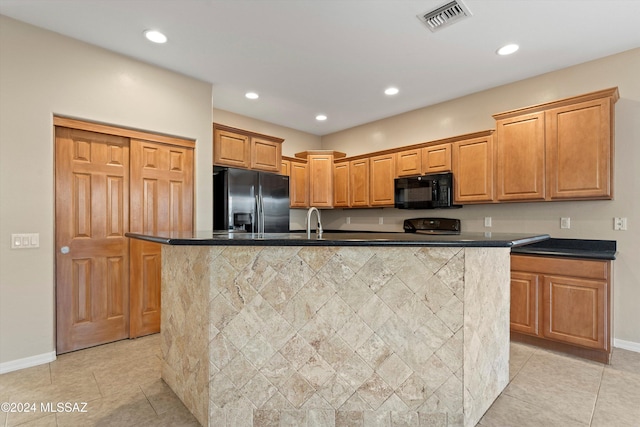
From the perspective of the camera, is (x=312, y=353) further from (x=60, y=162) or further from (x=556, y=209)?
(x=556, y=209)

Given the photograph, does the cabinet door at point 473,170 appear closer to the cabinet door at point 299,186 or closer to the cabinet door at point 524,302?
the cabinet door at point 524,302

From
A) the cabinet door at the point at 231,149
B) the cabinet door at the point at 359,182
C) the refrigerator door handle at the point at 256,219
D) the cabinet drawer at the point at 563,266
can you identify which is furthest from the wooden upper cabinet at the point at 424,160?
the cabinet door at the point at 231,149

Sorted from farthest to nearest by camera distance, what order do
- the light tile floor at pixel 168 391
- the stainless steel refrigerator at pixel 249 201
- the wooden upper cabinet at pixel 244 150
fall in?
the wooden upper cabinet at pixel 244 150
the stainless steel refrigerator at pixel 249 201
the light tile floor at pixel 168 391

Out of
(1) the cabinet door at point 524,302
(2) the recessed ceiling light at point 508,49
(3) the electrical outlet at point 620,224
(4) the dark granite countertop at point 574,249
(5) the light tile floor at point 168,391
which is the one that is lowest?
(5) the light tile floor at point 168,391

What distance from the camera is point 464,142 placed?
12.8 ft

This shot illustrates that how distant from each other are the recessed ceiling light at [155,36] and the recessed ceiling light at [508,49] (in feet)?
9.92

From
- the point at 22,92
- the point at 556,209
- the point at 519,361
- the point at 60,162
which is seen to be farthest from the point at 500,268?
the point at 22,92

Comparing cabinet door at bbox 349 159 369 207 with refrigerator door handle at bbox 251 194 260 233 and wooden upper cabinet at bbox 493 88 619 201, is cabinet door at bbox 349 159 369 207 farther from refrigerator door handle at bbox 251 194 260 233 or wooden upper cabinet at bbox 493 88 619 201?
wooden upper cabinet at bbox 493 88 619 201

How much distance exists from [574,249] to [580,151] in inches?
37.9

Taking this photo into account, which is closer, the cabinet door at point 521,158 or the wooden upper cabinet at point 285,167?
the cabinet door at point 521,158

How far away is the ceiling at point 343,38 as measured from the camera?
7.85 ft

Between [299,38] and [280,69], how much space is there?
0.63 meters

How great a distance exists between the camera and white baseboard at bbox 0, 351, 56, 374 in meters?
2.47

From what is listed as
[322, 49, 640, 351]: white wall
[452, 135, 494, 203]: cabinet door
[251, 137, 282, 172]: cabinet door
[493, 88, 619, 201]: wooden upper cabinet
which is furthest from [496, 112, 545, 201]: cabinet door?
[251, 137, 282, 172]: cabinet door
